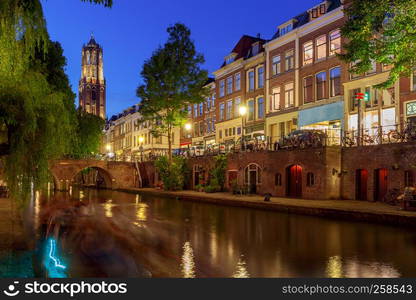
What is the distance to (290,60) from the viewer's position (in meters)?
38.2

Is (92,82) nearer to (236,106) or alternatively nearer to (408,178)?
(236,106)

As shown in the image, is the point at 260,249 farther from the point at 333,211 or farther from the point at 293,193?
the point at 293,193

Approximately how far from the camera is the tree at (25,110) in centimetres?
976

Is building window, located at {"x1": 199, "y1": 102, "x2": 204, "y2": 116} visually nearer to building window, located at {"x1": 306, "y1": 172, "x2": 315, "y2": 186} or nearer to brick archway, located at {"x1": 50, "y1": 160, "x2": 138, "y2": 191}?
brick archway, located at {"x1": 50, "y1": 160, "x2": 138, "y2": 191}

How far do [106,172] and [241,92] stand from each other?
20972 millimetres

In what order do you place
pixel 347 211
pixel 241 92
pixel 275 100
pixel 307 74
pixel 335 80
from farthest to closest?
pixel 241 92
pixel 275 100
pixel 307 74
pixel 335 80
pixel 347 211

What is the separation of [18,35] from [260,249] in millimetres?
8456

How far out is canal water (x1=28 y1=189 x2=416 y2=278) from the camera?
9.83 meters

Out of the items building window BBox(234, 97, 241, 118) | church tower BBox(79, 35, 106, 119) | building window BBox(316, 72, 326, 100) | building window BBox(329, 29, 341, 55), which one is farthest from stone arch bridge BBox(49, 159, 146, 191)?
church tower BBox(79, 35, 106, 119)

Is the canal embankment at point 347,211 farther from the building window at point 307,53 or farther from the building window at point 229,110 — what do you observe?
the building window at point 229,110

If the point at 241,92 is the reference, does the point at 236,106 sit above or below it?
below

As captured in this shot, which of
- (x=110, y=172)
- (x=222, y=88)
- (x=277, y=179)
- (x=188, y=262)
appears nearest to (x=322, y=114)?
(x=277, y=179)

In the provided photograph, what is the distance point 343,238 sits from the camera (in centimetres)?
1444

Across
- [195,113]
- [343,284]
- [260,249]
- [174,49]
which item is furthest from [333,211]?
[195,113]
